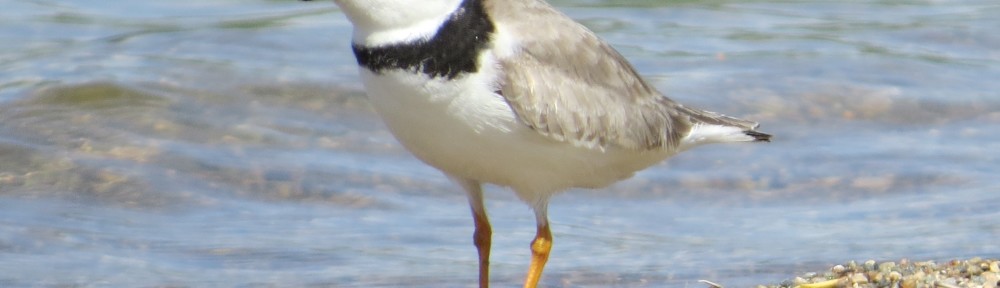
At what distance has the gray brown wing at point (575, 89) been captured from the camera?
4.93 metres

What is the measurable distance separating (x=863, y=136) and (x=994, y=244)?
9.01ft

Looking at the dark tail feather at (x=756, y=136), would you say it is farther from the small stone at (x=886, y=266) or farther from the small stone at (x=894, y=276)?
the small stone at (x=894, y=276)

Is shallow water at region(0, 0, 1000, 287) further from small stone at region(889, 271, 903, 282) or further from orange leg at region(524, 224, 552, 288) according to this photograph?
small stone at region(889, 271, 903, 282)

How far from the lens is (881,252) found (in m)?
6.61

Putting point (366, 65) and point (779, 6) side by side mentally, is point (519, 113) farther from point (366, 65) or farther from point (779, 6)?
point (779, 6)

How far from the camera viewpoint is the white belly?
472cm

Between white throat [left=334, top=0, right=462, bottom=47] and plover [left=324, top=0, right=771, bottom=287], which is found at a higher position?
white throat [left=334, top=0, right=462, bottom=47]

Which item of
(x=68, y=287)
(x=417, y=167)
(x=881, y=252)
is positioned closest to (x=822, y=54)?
(x=417, y=167)

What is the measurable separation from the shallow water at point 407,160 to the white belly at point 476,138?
1.20m

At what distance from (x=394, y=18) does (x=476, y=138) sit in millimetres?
487

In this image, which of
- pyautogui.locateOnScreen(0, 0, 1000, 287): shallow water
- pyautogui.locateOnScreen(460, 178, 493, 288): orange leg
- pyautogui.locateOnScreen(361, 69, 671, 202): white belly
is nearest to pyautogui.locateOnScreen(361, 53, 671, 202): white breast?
pyautogui.locateOnScreen(361, 69, 671, 202): white belly

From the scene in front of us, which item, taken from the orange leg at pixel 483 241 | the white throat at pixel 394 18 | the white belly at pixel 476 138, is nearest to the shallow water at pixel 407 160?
the orange leg at pixel 483 241

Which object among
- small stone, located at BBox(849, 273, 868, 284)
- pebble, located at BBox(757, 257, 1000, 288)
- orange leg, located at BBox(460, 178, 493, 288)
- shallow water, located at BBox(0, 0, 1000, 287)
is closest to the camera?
pebble, located at BBox(757, 257, 1000, 288)

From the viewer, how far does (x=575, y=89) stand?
517 cm
